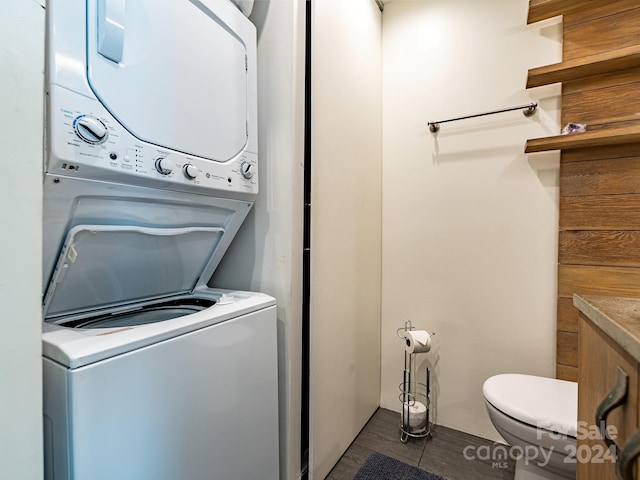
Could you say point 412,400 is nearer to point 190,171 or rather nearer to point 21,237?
point 190,171

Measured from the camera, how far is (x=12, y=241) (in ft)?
1.79

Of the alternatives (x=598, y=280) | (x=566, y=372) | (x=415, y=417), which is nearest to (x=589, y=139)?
(x=598, y=280)

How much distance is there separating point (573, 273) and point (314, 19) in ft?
5.89

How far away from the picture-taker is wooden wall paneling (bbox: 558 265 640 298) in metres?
1.49

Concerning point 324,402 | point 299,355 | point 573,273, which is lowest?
point 324,402

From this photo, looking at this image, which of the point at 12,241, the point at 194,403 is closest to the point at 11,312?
the point at 12,241

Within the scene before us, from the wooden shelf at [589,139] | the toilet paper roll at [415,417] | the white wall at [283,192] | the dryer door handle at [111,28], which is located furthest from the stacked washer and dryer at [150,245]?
the wooden shelf at [589,139]

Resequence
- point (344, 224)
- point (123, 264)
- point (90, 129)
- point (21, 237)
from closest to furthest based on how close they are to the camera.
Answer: point (21, 237)
point (90, 129)
point (123, 264)
point (344, 224)

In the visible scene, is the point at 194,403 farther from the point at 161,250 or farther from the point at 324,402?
the point at 324,402

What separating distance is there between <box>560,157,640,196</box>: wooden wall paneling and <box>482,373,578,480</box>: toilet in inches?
37.8

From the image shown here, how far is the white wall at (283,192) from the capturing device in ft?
4.25

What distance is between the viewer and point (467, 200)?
1.92 meters

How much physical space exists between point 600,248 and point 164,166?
1.98 metres

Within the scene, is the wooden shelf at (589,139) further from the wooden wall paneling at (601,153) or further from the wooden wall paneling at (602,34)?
the wooden wall paneling at (602,34)
